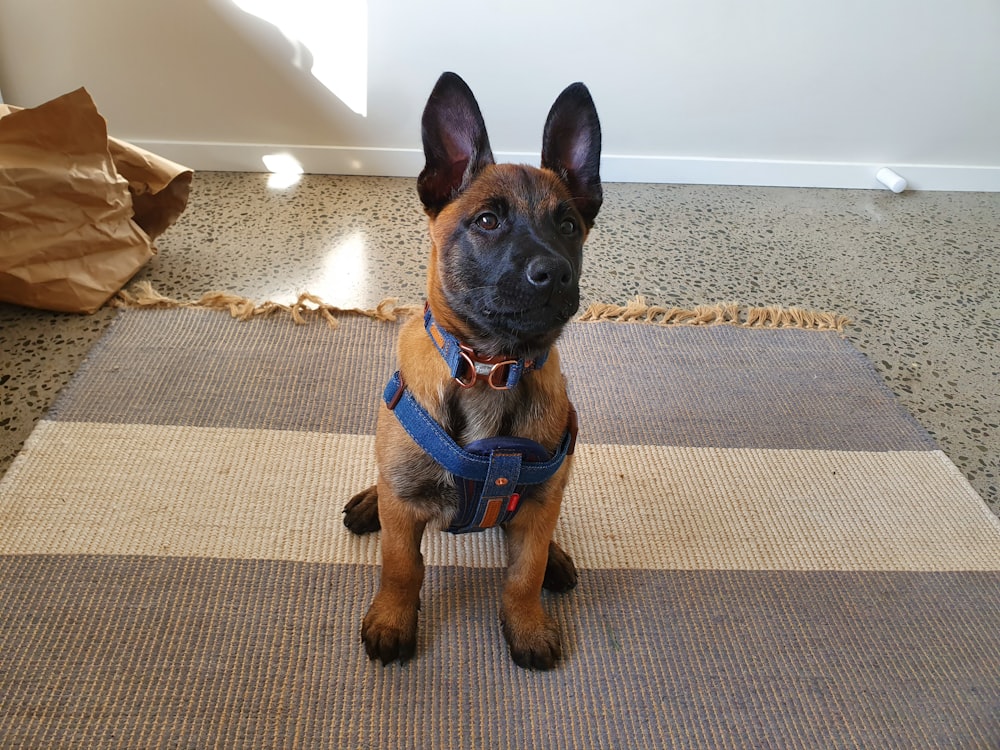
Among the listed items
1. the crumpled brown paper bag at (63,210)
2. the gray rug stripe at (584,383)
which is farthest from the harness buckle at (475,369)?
the crumpled brown paper bag at (63,210)

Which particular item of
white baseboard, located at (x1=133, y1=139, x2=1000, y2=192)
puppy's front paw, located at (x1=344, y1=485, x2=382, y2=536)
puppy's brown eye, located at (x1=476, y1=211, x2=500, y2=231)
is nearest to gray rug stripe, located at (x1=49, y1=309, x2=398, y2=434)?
puppy's front paw, located at (x1=344, y1=485, x2=382, y2=536)

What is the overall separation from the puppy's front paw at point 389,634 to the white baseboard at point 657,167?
2.48 metres

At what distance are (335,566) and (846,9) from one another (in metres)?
3.38

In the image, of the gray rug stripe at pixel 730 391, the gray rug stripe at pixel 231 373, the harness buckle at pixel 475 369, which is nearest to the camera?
the harness buckle at pixel 475 369

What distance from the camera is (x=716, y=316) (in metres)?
2.64

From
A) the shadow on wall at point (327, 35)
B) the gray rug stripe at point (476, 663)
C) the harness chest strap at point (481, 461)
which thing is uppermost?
the shadow on wall at point (327, 35)

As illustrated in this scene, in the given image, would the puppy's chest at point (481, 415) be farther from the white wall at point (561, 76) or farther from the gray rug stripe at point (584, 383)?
the white wall at point (561, 76)

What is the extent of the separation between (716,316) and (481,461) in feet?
5.38

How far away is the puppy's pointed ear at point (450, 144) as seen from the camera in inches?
52.2

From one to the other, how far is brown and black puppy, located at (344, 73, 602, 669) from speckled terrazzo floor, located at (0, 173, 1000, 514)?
113 cm

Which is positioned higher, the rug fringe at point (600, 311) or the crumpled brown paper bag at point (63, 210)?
the crumpled brown paper bag at point (63, 210)

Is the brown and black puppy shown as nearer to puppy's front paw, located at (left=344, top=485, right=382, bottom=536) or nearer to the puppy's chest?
the puppy's chest

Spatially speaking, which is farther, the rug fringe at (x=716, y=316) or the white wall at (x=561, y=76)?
the white wall at (x=561, y=76)

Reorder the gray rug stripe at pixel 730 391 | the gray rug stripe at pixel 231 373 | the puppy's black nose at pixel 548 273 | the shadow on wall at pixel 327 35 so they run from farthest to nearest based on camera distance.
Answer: the shadow on wall at pixel 327 35 < the gray rug stripe at pixel 730 391 < the gray rug stripe at pixel 231 373 < the puppy's black nose at pixel 548 273
